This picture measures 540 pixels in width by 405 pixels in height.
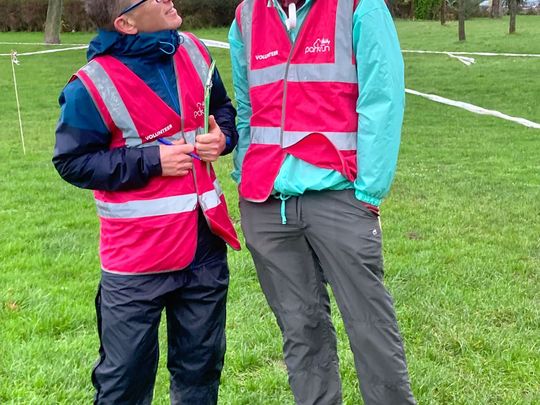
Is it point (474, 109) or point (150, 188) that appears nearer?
point (150, 188)

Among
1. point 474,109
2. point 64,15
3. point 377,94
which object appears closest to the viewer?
point 377,94

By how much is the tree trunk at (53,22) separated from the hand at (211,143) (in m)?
27.5

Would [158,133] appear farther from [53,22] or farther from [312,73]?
[53,22]

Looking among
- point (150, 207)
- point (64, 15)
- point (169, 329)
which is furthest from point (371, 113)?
point (64, 15)

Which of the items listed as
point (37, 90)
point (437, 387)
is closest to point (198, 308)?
point (437, 387)

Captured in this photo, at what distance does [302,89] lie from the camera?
2252mm

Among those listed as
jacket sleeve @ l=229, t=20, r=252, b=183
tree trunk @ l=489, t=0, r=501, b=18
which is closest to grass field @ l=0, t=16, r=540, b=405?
jacket sleeve @ l=229, t=20, r=252, b=183

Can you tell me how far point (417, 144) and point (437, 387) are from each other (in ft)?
22.3

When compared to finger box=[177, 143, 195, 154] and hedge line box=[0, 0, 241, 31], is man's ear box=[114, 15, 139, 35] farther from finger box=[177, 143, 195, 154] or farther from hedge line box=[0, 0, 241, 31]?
hedge line box=[0, 0, 241, 31]

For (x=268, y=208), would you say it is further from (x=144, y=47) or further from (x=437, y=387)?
(x=437, y=387)

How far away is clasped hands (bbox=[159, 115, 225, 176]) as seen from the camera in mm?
2225

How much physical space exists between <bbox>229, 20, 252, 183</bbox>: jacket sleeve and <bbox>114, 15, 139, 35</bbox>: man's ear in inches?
15.6

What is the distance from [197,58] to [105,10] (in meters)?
0.37

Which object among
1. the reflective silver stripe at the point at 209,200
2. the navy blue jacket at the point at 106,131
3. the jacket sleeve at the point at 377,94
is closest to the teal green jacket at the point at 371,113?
the jacket sleeve at the point at 377,94
